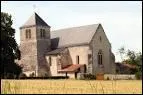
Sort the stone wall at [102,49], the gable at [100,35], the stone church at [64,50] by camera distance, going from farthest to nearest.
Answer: the gable at [100,35], the stone wall at [102,49], the stone church at [64,50]

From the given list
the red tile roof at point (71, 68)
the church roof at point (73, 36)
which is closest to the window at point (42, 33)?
the church roof at point (73, 36)

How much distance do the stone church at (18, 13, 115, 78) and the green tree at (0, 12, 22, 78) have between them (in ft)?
52.7

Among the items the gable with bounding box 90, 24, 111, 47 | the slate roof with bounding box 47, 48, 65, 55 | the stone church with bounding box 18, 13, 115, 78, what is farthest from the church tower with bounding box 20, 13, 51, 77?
the gable with bounding box 90, 24, 111, 47

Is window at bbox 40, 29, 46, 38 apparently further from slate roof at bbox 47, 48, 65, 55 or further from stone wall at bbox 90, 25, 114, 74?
stone wall at bbox 90, 25, 114, 74

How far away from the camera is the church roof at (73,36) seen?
81.1 metres

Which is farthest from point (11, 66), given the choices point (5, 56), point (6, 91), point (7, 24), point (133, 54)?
point (6, 91)

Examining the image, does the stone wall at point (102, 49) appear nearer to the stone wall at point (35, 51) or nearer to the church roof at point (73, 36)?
the church roof at point (73, 36)

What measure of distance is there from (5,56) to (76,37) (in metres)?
23.8

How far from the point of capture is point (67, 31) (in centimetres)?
8631

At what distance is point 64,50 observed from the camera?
83.6 m

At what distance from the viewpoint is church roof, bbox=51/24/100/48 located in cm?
8106

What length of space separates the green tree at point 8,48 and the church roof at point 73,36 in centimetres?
1834

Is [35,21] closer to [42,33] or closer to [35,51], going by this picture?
[42,33]

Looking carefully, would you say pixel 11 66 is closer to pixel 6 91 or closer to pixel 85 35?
pixel 85 35
